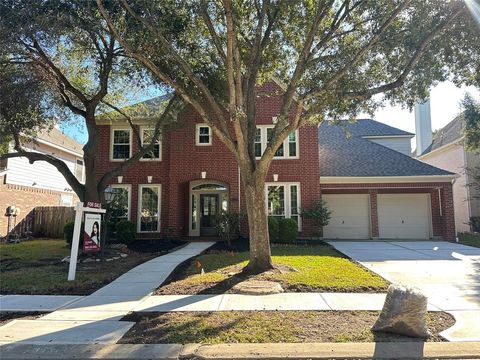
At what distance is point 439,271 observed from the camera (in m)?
10.5

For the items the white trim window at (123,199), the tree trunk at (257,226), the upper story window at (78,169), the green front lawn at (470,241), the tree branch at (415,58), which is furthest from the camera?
the upper story window at (78,169)

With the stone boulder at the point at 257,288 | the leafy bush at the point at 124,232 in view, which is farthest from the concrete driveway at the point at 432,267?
the leafy bush at the point at 124,232

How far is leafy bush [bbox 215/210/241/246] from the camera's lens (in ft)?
54.4

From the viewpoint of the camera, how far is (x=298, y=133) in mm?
19031

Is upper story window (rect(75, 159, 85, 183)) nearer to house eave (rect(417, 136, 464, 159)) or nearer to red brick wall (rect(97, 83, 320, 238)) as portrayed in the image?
red brick wall (rect(97, 83, 320, 238))

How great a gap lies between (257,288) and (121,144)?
13868 mm

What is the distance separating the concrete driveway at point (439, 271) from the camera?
640 cm

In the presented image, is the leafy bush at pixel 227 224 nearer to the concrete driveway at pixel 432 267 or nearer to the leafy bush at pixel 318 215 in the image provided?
the leafy bush at pixel 318 215

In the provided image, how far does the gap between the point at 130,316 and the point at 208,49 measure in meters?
8.41

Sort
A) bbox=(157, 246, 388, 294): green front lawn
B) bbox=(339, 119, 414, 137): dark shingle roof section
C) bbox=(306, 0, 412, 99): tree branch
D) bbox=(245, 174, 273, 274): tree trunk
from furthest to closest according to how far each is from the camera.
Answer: bbox=(339, 119, 414, 137): dark shingle roof section → bbox=(245, 174, 273, 274): tree trunk → bbox=(306, 0, 412, 99): tree branch → bbox=(157, 246, 388, 294): green front lawn

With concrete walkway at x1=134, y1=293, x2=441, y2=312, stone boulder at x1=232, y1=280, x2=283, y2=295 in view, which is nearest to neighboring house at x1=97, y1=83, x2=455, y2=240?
stone boulder at x1=232, y1=280, x2=283, y2=295

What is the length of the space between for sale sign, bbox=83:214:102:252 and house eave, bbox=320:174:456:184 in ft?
37.2

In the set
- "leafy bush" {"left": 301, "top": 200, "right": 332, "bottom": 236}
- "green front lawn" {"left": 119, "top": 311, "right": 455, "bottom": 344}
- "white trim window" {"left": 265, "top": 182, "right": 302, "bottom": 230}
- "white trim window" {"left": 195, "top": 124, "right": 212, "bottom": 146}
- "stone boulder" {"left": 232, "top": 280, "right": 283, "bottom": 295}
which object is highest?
"white trim window" {"left": 195, "top": 124, "right": 212, "bottom": 146}

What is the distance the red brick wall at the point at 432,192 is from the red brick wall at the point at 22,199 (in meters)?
15.5
